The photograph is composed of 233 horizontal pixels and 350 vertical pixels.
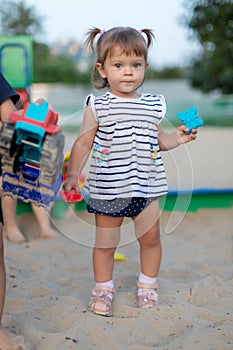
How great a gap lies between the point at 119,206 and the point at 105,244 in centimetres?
21

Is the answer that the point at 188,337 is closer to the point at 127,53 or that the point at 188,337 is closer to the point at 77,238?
Result: the point at 77,238

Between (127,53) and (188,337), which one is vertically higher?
(127,53)

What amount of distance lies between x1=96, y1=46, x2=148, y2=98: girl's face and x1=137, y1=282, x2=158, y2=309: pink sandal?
0.90 metres

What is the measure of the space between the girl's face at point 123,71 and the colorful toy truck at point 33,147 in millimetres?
571

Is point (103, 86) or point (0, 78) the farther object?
point (103, 86)

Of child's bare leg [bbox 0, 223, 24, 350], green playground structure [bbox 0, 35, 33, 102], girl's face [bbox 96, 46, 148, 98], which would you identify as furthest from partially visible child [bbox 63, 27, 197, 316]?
green playground structure [bbox 0, 35, 33, 102]

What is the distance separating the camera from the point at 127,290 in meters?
2.68

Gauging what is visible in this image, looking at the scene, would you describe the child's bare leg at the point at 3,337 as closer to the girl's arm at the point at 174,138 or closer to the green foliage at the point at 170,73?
the girl's arm at the point at 174,138

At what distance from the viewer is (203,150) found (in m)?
6.35

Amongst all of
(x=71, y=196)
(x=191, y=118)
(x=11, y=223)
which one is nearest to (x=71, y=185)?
(x=71, y=196)

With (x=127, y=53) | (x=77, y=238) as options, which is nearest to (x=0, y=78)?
(x=127, y=53)

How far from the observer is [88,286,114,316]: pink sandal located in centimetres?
237

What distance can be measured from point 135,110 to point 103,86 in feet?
0.76

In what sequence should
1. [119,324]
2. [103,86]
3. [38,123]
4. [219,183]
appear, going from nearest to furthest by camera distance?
1. [38,123]
2. [119,324]
3. [103,86]
4. [219,183]
